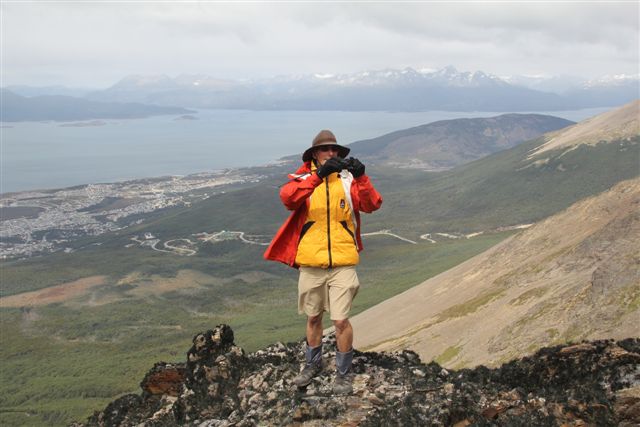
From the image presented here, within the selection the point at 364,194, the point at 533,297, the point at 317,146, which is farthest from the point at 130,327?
the point at 364,194

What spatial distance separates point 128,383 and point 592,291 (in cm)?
7291

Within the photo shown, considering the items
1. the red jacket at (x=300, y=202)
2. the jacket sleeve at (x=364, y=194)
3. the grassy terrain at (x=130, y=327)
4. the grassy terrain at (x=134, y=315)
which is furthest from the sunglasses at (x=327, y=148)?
the grassy terrain at (x=130, y=327)

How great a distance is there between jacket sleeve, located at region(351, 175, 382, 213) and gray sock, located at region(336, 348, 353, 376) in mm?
3357

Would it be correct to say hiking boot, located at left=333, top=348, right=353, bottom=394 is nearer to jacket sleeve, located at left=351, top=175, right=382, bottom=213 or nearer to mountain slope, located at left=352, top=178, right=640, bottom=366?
jacket sleeve, located at left=351, top=175, right=382, bottom=213

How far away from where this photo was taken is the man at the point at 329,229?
40.9ft

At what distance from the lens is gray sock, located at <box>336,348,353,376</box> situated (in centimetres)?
1314

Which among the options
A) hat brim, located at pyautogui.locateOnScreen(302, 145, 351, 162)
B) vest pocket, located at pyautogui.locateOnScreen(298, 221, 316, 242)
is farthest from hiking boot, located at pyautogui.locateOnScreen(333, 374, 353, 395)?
hat brim, located at pyautogui.locateOnScreen(302, 145, 351, 162)

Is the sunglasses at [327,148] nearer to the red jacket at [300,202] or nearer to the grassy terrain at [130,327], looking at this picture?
the red jacket at [300,202]

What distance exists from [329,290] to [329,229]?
1376 mm

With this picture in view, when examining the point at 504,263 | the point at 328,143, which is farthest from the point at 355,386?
the point at 504,263

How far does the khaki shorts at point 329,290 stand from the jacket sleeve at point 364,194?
1430 millimetres

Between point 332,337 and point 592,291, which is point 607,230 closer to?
point 592,291

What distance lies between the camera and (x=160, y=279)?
176 meters

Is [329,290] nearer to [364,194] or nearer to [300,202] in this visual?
[300,202]
